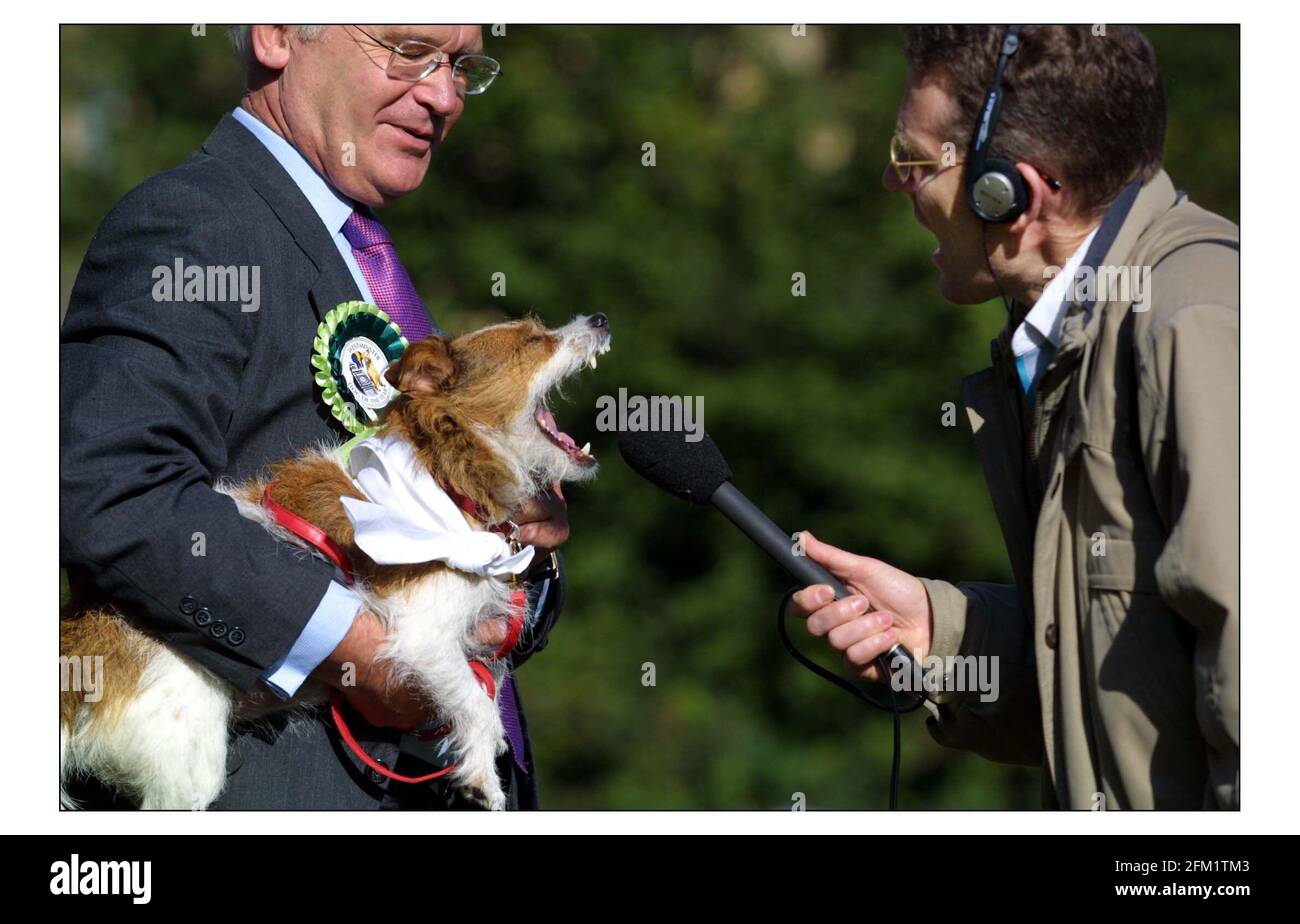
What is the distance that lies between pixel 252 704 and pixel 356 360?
0.89 meters

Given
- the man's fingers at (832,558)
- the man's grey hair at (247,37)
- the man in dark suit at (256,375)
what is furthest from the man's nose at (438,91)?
the man's fingers at (832,558)

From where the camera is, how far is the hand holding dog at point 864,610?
137 inches

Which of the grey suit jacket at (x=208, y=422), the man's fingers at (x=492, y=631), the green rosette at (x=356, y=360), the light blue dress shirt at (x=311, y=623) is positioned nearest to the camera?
the grey suit jacket at (x=208, y=422)

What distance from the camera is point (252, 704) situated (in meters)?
3.21

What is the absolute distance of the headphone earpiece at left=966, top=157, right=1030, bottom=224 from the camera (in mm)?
3064

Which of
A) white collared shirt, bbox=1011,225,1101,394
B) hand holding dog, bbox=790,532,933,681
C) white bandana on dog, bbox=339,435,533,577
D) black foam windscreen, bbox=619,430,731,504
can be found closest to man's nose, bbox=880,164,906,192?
white collared shirt, bbox=1011,225,1101,394

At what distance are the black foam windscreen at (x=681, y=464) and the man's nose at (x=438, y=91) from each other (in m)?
1.07

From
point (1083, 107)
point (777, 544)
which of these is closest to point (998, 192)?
point (1083, 107)

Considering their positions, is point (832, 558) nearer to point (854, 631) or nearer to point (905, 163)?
point (854, 631)

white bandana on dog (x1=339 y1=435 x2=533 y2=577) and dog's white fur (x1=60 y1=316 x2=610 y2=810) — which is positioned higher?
white bandana on dog (x1=339 y1=435 x2=533 y2=577)

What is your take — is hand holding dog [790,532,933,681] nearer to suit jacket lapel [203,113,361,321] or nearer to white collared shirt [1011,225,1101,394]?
white collared shirt [1011,225,1101,394]

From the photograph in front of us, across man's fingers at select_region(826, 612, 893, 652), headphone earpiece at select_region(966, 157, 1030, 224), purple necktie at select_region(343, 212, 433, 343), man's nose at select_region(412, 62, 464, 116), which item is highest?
man's nose at select_region(412, 62, 464, 116)

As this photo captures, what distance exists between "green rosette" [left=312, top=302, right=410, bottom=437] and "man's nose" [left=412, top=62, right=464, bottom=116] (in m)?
0.61

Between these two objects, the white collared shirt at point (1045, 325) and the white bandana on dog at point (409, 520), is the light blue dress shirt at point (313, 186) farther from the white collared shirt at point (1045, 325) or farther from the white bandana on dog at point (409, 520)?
the white collared shirt at point (1045, 325)
